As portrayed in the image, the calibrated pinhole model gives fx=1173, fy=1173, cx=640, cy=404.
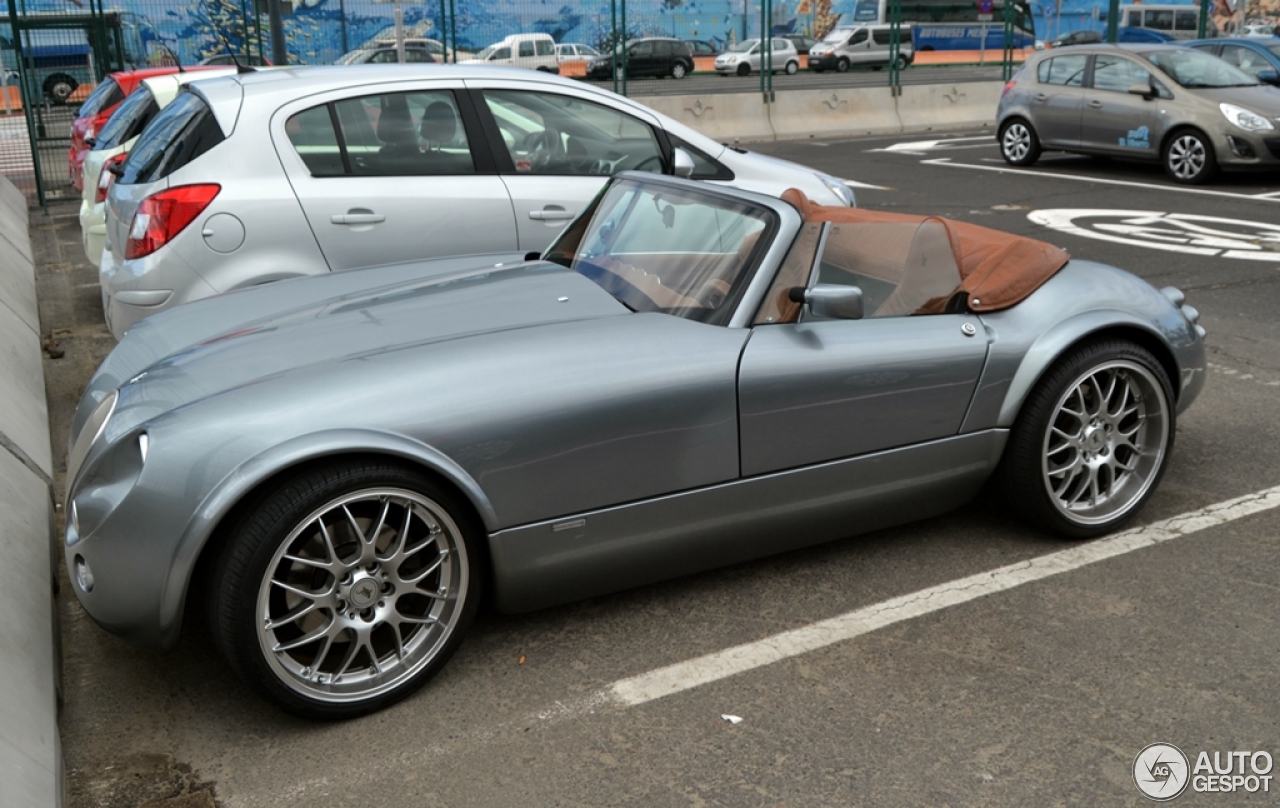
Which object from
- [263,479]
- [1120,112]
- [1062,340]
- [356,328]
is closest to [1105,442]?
[1062,340]

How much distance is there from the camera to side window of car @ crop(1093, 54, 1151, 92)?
13695 mm

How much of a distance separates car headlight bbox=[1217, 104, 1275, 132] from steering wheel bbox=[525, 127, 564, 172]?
9.74 meters

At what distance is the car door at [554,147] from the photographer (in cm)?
602

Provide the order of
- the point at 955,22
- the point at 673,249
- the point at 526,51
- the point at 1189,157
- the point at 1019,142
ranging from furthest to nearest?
1. the point at 955,22
2. the point at 526,51
3. the point at 1019,142
4. the point at 1189,157
5. the point at 673,249

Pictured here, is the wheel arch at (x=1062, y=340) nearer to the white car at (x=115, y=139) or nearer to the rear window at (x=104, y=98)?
the white car at (x=115, y=139)

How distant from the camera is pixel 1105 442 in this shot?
165 inches

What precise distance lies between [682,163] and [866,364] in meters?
2.63

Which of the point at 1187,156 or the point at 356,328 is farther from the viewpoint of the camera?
the point at 1187,156

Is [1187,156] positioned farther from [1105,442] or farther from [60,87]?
[60,87]

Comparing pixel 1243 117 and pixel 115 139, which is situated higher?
pixel 115 139

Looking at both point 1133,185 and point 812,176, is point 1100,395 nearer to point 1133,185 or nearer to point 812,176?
point 812,176

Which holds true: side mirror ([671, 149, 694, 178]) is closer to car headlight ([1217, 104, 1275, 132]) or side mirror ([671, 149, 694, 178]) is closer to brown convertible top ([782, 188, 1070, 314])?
brown convertible top ([782, 188, 1070, 314])

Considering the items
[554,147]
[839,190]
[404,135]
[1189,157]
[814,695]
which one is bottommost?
[814,695]

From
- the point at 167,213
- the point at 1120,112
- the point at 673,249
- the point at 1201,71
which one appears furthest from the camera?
the point at 1120,112
